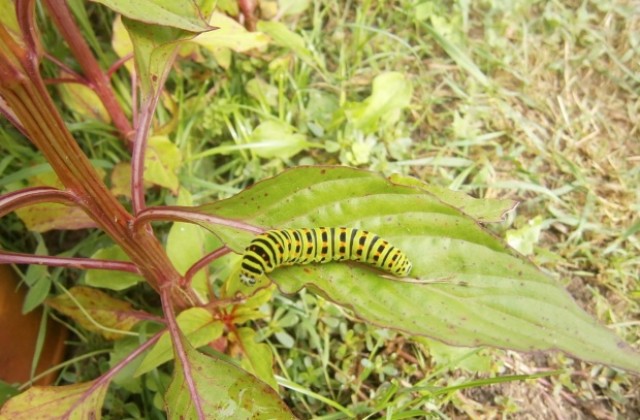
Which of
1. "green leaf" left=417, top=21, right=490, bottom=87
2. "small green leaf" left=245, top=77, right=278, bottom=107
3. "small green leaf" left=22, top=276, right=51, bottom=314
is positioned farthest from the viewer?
"green leaf" left=417, top=21, right=490, bottom=87

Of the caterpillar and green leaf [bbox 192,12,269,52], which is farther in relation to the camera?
green leaf [bbox 192,12,269,52]

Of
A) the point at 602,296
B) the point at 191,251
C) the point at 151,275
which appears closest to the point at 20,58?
the point at 151,275

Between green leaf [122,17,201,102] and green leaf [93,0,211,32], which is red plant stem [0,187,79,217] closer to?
green leaf [122,17,201,102]

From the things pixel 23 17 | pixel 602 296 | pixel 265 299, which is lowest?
pixel 602 296

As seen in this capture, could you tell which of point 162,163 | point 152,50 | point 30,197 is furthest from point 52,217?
point 152,50

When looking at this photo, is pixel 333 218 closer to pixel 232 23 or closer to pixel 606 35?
pixel 232 23

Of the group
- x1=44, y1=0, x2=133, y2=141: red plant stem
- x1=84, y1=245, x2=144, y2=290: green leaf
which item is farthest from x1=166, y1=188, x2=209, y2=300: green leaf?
x1=44, y1=0, x2=133, y2=141: red plant stem

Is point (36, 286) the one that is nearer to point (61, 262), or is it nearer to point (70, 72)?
point (61, 262)
